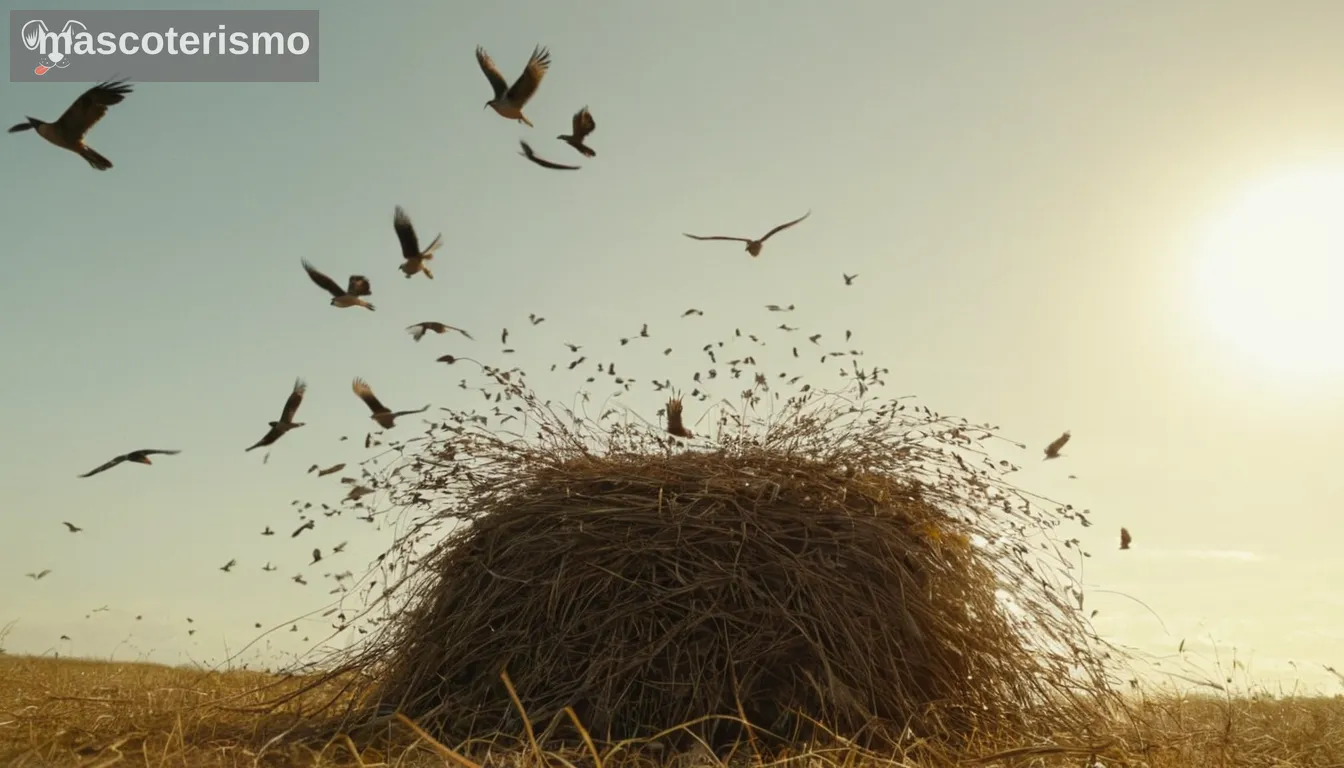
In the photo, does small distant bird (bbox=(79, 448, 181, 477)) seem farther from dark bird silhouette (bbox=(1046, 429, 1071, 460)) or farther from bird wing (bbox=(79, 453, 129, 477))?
dark bird silhouette (bbox=(1046, 429, 1071, 460))

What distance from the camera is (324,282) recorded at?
24.0 ft

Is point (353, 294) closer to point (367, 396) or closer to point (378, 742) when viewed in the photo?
point (367, 396)

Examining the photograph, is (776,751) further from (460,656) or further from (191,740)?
(191,740)

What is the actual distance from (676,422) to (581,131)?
2.39 meters

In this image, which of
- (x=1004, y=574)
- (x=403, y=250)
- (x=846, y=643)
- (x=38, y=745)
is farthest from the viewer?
(x=403, y=250)

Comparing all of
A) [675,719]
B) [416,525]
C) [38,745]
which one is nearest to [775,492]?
[675,719]

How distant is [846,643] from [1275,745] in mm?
2300

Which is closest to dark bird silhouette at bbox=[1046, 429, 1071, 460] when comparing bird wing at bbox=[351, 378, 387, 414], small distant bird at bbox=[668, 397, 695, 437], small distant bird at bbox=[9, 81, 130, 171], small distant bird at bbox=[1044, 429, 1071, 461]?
small distant bird at bbox=[1044, 429, 1071, 461]

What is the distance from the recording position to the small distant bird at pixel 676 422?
5.29 m

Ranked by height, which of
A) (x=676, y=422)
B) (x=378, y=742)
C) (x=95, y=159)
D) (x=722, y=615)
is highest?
(x=95, y=159)

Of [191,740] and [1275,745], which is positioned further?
[1275,745]

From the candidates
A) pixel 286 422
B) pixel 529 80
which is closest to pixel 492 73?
pixel 529 80

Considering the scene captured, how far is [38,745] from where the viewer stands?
3705 millimetres

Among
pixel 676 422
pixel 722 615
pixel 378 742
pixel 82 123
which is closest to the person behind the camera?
pixel 378 742
